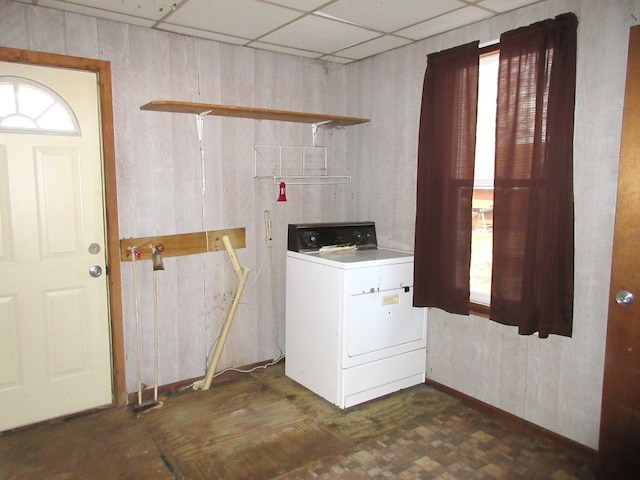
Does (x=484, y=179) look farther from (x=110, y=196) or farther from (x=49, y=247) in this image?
(x=49, y=247)

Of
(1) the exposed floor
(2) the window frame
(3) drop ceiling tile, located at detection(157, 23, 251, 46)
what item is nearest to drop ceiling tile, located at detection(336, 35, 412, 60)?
(2) the window frame

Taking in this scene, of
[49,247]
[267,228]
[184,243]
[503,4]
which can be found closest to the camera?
[503,4]

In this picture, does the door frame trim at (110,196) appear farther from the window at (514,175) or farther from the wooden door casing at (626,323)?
the wooden door casing at (626,323)

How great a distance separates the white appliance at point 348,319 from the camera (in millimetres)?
2967

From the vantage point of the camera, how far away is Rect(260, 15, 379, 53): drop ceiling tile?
290cm

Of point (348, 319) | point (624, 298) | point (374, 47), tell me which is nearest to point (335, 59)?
point (374, 47)

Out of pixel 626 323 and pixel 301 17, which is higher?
pixel 301 17

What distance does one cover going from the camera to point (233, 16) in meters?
2.75

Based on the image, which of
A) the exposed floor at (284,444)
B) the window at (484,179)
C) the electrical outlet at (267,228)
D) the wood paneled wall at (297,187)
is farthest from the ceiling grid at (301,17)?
the exposed floor at (284,444)

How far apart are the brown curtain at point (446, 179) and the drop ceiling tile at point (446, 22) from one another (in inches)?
5.9

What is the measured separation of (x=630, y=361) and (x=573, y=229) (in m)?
0.67

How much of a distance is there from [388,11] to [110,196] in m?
1.96

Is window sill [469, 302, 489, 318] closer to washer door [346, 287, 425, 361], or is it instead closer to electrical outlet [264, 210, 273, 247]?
washer door [346, 287, 425, 361]

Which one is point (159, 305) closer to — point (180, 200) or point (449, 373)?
point (180, 200)
